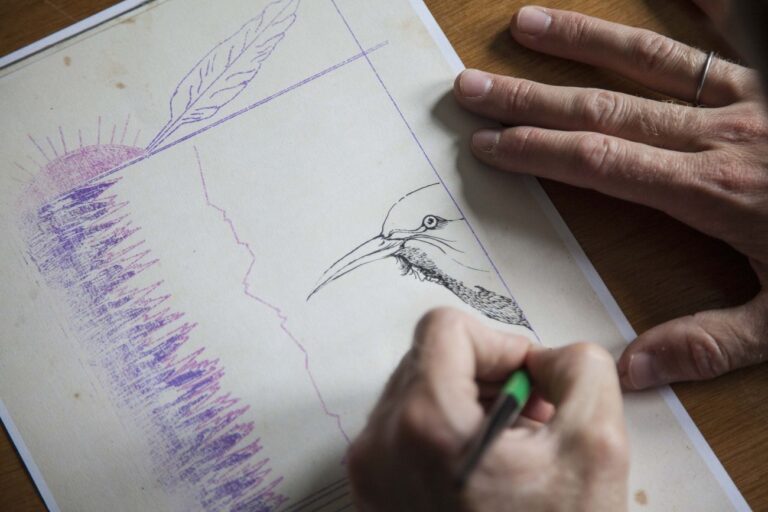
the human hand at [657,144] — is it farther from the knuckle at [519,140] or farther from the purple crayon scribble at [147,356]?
the purple crayon scribble at [147,356]

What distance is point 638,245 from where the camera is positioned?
0.75m

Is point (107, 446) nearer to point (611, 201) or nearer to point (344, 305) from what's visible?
point (344, 305)

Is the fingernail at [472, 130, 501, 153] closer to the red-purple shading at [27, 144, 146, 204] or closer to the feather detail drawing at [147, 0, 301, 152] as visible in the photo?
the feather detail drawing at [147, 0, 301, 152]

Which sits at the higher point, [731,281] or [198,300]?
[198,300]

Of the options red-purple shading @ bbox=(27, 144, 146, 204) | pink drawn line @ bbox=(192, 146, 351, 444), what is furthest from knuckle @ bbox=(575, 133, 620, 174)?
red-purple shading @ bbox=(27, 144, 146, 204)

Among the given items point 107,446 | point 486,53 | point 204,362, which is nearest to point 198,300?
point 204,362

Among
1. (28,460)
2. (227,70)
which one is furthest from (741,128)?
(28,460)

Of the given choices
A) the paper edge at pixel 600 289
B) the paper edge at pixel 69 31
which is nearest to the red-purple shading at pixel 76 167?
the paper edge at pixel 69 31

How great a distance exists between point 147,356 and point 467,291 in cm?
36

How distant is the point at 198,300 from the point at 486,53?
0.46 m

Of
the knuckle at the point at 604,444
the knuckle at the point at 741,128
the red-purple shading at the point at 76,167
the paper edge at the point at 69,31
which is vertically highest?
the paper edge at the point at 69,31

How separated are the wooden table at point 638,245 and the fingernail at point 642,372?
0.04 m

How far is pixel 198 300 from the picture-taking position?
73 cm

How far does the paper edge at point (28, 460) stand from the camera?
0.69 m
